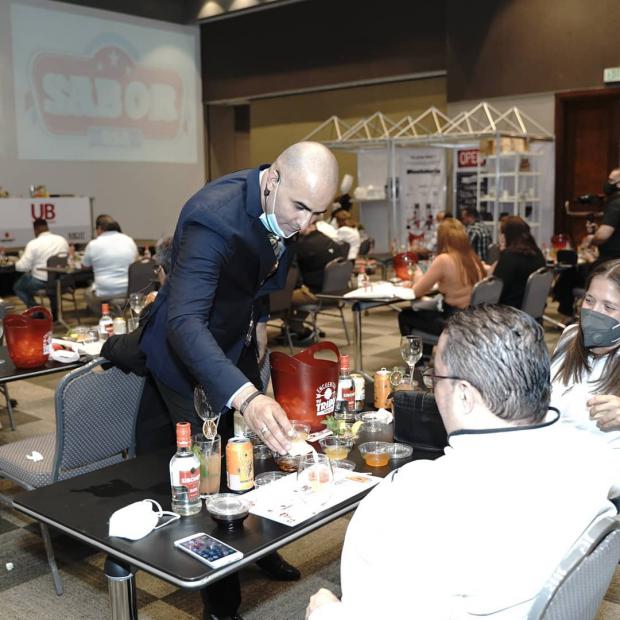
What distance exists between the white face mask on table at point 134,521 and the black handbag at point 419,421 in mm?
812

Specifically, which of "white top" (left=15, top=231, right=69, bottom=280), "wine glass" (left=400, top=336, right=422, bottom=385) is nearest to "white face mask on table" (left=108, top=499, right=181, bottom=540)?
"wine glass" (left=400, top=336, right=422, bottom=385)

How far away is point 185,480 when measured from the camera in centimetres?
177

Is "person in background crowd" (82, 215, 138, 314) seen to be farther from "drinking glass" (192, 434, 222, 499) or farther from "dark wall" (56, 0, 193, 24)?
"dark wall" (56, 0, 193, 24)

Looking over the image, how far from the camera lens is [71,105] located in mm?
13258

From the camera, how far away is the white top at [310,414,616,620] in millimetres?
1176

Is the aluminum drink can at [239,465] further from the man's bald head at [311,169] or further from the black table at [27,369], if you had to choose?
the black table at [27,369]

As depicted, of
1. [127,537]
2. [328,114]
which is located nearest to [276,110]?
[328,114]

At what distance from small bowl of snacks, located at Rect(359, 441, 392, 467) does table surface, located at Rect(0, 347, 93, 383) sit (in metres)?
1.78

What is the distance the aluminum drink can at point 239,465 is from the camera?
187cm

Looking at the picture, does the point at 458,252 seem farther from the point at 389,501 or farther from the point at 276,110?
the point at 276,110

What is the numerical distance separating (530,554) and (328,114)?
14.9m

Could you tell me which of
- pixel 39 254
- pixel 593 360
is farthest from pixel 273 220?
pixel 39 254

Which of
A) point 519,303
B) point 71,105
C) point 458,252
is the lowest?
point 519,303

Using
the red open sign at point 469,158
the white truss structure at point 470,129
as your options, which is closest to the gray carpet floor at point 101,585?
the white truss structure at point 470,129
